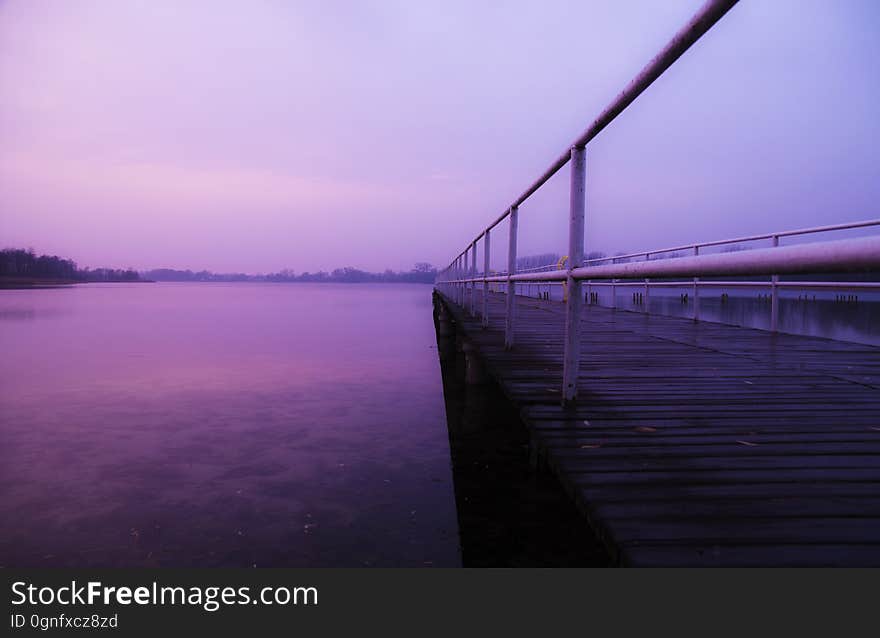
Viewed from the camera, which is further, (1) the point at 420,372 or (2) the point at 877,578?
(1) the point at 420,372

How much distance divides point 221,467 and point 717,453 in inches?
168

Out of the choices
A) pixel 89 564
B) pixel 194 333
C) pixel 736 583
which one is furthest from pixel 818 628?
pixel 194 333

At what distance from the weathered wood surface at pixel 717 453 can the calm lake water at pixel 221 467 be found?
1.44 metres

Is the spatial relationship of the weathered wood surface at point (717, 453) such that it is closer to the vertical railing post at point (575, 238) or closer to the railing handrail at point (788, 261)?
the vertical railing post at point (575, 238)

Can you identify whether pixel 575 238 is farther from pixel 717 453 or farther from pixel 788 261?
pixel 788 261

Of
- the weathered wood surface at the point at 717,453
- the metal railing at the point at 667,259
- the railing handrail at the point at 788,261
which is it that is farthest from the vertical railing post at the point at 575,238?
the railing handrail at the point at 788,261

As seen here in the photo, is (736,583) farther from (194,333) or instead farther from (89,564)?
(194,333)

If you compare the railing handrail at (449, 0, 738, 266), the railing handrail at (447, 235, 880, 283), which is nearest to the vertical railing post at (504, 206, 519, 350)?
the railing handrail at (449, 0, 738, 266)

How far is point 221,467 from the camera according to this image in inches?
188

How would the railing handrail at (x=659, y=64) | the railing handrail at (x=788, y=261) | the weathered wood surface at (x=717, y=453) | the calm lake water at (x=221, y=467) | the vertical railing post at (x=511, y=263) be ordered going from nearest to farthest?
the railing handrail at (x=788, y=261), the weathered wood surface at (x=717, y=453), the railing handrail at (x=659, y=64), the calm lake water at (x=221, y=467), the vertical railing post at (x=511, y=263)

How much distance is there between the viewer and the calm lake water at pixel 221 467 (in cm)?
331

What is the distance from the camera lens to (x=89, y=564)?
304 cm

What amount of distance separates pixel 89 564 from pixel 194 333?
16398 millimetres

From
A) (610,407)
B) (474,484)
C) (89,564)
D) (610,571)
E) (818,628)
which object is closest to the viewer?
(818,628)
